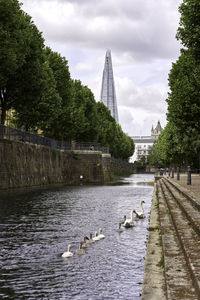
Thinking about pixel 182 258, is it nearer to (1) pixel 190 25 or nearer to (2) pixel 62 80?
(1) pixel 190 25

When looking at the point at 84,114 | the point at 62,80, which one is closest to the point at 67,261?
the point at 62,80

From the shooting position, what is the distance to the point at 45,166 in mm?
47469

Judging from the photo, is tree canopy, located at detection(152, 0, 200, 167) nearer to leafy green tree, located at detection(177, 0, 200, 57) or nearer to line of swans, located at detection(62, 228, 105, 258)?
leafy green tree, located at detection(177, 0, 200, 57)

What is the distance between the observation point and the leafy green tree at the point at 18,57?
1252 inches

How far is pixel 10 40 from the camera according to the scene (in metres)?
32.5

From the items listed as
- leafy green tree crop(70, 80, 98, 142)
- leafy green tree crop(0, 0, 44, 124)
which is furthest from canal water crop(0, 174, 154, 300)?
leafy green tree crop(70, 80, 98, 142)

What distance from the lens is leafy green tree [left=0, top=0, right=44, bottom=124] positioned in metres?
31.8

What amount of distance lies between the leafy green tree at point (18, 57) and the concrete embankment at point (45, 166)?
4.52 metres

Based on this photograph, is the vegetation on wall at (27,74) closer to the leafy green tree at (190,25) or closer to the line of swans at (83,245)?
the leafy green tree at (190,25)

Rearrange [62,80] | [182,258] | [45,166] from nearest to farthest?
[182,258] → [45,166] → [62,80]

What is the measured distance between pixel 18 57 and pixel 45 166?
16.8 meters

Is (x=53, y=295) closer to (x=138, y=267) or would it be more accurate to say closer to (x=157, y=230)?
(x=138, y=267)

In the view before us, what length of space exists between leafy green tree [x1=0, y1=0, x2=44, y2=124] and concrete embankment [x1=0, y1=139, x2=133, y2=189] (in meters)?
4.52

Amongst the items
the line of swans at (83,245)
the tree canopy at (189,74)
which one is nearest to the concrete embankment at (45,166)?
the tree canopy at (189,74)
